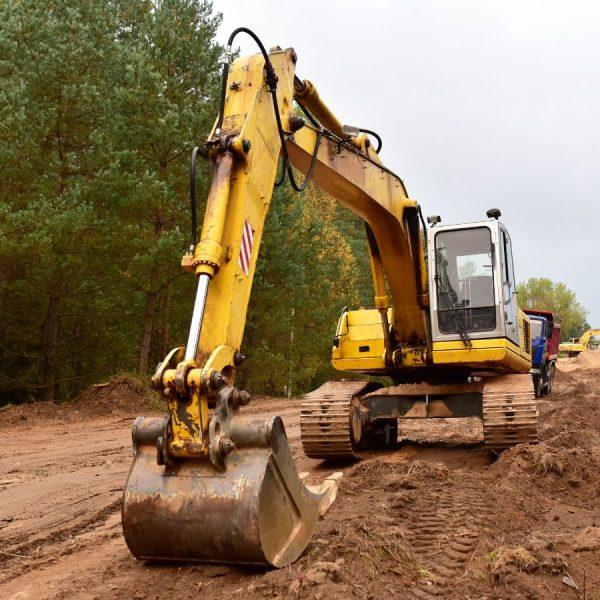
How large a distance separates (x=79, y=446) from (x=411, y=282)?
584 centimetres

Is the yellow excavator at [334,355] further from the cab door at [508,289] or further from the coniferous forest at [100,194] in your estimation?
the coniferous forest at [100,194]

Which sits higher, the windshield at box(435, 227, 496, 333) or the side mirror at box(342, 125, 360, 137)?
the side mirror at box(342, 125, 360, 137)

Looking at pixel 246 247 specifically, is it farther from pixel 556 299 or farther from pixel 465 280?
Result: pixel 556 299

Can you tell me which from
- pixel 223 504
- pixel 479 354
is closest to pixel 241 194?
pixel 223 504

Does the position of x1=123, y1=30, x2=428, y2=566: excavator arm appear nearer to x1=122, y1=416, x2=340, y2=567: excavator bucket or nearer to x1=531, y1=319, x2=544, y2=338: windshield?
x1=122, y1=416, x2=340, y2=567: excavator bucket

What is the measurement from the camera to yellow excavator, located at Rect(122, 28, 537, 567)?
147 inches

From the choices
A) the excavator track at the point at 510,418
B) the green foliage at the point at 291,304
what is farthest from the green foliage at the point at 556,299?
the excavator track at the point at 510,418

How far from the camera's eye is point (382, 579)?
3.75 m

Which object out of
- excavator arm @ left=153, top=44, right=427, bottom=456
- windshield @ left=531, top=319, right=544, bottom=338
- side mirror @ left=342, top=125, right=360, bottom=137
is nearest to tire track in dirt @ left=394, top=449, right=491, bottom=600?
excavator arm @ left=153, top=44, right=427, bottom=456

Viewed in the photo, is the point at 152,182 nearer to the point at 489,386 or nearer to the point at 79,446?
the point at 79,446

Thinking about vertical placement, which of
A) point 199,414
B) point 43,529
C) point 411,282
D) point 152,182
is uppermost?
point 152,182

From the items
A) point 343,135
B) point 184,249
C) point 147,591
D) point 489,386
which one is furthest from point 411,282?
point 184,249

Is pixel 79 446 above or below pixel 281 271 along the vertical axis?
below

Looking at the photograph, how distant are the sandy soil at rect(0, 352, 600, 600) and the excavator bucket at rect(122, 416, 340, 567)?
15 centimetres
